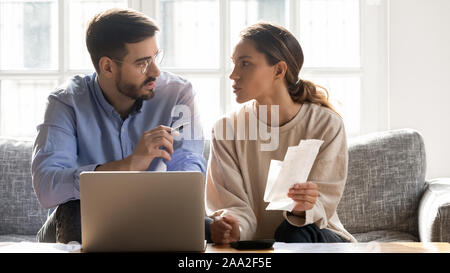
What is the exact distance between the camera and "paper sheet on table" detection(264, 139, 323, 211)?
1.49 meters

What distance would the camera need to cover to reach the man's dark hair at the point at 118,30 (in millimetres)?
1851

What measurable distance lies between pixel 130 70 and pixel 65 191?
0.43 m

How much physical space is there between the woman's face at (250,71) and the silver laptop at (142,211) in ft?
1.99

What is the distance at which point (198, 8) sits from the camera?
108 inches

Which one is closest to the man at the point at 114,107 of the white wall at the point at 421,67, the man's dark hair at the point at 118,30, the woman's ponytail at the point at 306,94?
the man's dark hair at the point at 118,30

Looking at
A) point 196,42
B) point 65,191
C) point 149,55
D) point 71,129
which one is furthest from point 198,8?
point 65,191

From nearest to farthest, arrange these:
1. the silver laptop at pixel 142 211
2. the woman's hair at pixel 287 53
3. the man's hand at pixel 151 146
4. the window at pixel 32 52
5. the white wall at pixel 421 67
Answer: the silver laptop at pixel 142 211 < the man's hand at pixel 151 146 < the woman's hair at pixel 287 53 < the white wall at pixel 421 67 < the window at pixel 32 52

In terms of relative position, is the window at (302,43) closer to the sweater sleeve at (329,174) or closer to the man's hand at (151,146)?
the sweater sleeve at (329,174)

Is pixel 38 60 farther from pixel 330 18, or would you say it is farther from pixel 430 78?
pixel 430 78

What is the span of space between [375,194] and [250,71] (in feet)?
2.46

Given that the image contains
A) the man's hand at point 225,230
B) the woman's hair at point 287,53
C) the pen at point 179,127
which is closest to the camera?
the man's hand at point 225,230

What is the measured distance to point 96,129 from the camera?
186 cm
